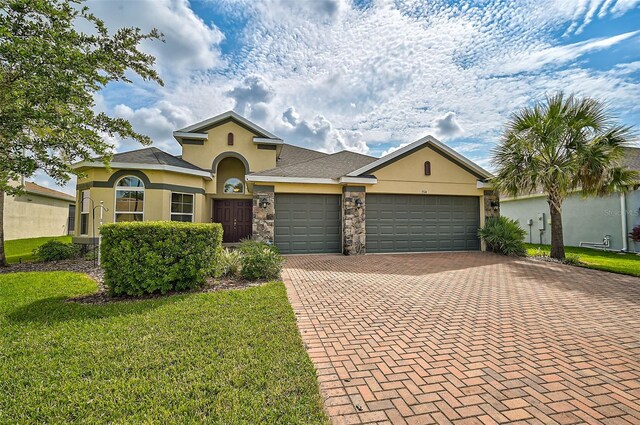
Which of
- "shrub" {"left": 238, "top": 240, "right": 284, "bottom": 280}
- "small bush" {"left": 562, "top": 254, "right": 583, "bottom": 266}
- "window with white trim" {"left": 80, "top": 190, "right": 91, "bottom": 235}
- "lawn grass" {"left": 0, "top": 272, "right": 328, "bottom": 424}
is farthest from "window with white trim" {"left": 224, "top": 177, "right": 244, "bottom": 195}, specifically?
"small bush" {"left": 562, "top": 254, "right": 583, "bottom": 266}

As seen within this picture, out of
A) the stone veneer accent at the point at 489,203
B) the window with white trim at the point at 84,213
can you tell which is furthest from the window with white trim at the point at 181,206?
the stone veneer accent at the point at 489,203

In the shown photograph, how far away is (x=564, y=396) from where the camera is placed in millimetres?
2648

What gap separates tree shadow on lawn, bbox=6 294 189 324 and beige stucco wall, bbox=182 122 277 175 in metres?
10.7

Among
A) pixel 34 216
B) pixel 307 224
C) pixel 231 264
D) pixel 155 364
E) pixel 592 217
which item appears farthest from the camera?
pixel 34 216

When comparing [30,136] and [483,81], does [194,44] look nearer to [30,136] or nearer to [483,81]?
[30,136]

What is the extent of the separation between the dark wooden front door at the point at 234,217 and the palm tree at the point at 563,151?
1263 centimetres

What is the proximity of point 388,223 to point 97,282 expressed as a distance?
34.0 feet

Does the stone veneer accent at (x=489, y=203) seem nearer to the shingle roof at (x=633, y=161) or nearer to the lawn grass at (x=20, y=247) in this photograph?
the shingle roof at (x=633, y=161)

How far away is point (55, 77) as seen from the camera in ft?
22.7

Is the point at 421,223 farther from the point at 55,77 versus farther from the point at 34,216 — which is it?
the point at 34,216

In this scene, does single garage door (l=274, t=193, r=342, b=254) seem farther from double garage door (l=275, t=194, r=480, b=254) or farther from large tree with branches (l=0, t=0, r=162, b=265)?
large tree with branches (l=0, t=0, r=162, b=265)

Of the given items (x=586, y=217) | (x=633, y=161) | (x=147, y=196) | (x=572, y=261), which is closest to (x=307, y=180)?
(x=147, y=196)

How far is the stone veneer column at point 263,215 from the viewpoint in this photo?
11.6 meters

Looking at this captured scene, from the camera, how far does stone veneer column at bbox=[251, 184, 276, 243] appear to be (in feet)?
38.1
